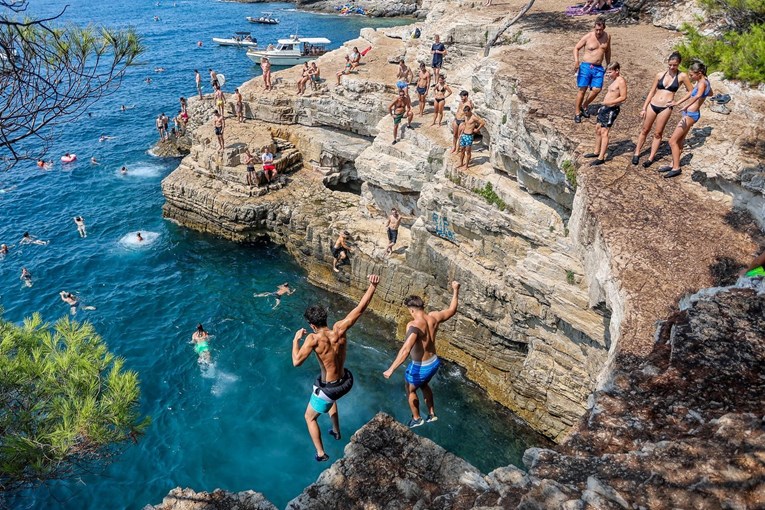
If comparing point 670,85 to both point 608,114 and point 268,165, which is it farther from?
point 268,165

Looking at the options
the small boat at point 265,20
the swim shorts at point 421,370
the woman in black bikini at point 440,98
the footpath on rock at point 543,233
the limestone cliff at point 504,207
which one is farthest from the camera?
the small boat at point 265,20

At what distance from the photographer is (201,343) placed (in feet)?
68.0

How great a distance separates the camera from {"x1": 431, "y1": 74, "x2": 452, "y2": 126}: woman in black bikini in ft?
72.1

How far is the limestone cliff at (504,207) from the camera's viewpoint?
10523 millimetres

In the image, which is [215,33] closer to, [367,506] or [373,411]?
[373,411]

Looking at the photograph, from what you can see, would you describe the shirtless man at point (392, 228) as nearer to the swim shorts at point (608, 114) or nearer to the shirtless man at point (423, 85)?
the shirtless man at point (423, 85)

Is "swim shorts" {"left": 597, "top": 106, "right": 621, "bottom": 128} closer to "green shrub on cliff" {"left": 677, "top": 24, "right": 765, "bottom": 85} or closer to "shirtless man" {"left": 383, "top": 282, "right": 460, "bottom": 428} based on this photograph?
"green shrub on cliff" {"left": 677, "top": 24, "right": 765, "bottom": 85}

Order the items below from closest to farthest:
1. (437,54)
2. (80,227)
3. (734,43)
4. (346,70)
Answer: (734,43)
(437,54)
(80,227)
(346,70)

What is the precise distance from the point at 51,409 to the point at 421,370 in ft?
22.7

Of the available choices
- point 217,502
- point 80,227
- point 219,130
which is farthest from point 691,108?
point 80,227

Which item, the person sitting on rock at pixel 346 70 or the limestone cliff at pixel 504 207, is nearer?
the limestone cliff at pixel 504 207

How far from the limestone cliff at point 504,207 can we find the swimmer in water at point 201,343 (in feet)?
19.1

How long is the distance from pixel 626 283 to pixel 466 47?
19.1 metres

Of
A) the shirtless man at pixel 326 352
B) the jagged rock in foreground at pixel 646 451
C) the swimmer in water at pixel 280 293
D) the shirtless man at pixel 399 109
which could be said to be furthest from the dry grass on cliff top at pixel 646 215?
the swimmer in water at pixel 280 293
